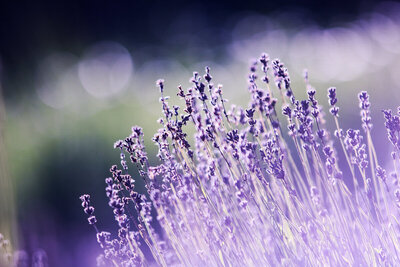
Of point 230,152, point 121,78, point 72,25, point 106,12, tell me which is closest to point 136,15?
point 106,12

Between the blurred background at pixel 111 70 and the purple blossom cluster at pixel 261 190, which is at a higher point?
the blurred background at pixel 111 70

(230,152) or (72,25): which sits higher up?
(72,25)

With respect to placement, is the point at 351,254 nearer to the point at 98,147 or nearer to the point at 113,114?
the point at 98,147

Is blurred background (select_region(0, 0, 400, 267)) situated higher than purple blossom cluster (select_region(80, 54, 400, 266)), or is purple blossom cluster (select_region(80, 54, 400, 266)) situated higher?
blurred background (select_region(0, 0, 400, 267))

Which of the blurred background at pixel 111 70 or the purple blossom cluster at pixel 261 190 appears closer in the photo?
the purple blossom cluster at pixel 261 190

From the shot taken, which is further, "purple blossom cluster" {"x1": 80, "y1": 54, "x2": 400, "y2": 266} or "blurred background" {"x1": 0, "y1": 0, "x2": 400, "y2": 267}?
"blurred background" {"x1": 0, "y1": 0, "x2": 400, "y2": 267}

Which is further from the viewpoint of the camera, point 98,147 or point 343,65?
point 343,65

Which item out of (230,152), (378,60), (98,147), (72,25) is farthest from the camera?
(72,25)

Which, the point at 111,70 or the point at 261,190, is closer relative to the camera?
the point at 261,190
